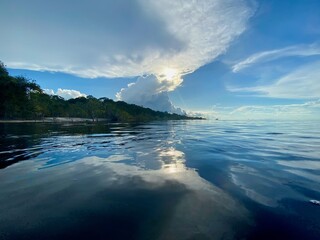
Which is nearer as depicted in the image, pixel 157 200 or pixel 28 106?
pixel 157 200

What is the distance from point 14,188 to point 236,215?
7778 millimetres

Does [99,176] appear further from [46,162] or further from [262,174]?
[262,174]

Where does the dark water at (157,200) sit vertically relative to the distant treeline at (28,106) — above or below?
below

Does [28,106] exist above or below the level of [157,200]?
above

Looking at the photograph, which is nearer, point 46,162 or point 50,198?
point 50,198

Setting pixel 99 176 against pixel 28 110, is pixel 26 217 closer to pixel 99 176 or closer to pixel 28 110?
pixel 99 176

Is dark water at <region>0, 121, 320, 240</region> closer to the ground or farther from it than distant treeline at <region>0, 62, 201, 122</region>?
closer to the ground

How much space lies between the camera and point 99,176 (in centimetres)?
992

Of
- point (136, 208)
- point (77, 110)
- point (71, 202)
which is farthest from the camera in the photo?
point (77, 110)

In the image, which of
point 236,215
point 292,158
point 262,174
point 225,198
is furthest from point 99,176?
point 292,158

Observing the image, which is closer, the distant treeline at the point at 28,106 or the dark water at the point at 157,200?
the dark water at the point at 157,200

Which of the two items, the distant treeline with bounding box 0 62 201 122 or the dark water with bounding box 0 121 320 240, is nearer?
the dark water with bounding box 0 121 320 240

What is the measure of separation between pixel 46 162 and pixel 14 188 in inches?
182

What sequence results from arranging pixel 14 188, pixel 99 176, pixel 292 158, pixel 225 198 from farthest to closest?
pixel 292 158, pixel 99 176, pixel 14 188, pixel 225 198
